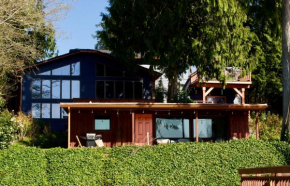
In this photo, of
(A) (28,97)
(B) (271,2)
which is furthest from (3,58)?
(B) (271,2)

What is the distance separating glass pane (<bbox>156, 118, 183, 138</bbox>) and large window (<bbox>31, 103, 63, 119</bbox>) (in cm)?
668

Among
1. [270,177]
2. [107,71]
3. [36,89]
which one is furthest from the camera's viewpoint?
[107,71]

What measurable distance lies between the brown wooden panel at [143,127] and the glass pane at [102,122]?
1.64 m

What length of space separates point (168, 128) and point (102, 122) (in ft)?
11.6

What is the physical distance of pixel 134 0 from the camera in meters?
23.4

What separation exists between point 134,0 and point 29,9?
6004 millimetres

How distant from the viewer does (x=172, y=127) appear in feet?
75.3

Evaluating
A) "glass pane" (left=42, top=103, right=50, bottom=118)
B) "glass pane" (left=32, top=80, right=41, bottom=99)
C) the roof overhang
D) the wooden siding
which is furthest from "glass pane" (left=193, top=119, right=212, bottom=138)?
"glass pane" (left=32, top=80, right=41, bottom=99)

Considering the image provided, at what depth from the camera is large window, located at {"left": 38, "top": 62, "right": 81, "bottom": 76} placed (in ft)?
85.9

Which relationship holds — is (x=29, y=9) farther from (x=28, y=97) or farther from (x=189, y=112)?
(x=189, y=112)

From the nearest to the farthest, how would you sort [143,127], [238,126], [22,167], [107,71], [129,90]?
[22,167]
[143,127]
[238,126]
[107,71]
[129,90]

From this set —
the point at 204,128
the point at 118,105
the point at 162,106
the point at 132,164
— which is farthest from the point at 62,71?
Answer: the point at 132,164

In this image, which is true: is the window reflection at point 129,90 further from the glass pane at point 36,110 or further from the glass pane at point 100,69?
the glass pane at point 36,110

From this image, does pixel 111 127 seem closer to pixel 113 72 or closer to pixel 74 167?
pixel 113 72
